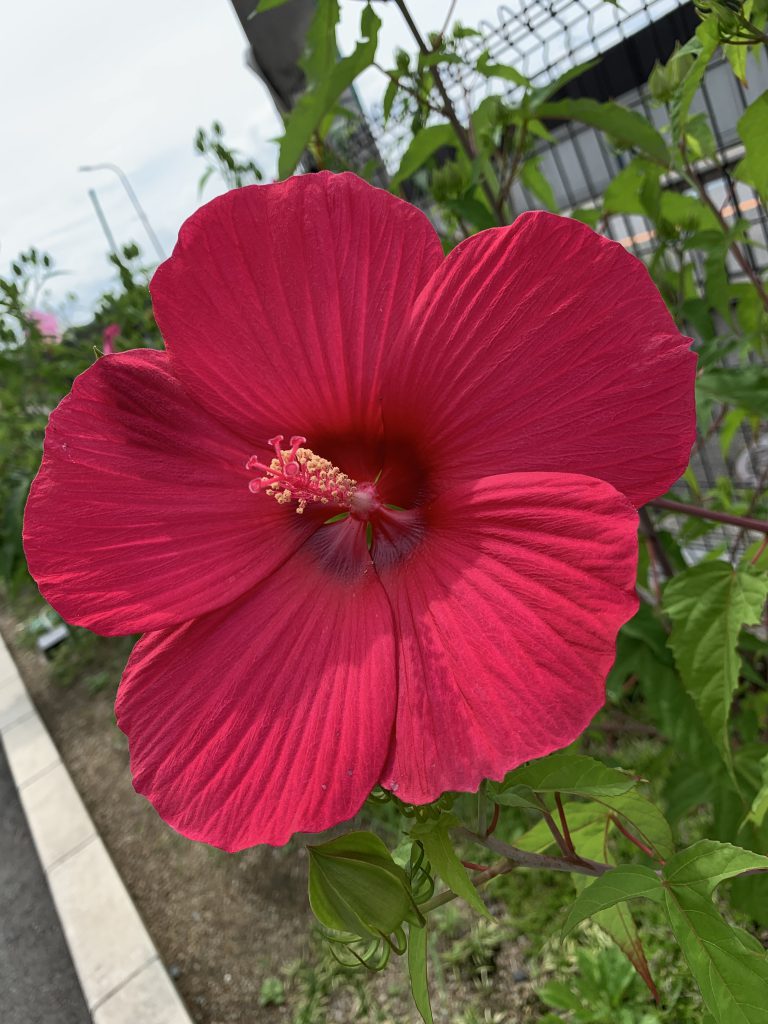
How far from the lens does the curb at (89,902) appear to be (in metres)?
1.88

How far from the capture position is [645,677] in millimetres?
1033

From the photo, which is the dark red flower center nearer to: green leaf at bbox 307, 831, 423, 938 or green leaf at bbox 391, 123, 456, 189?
green leaf at bbox 307, 831, 423, 938

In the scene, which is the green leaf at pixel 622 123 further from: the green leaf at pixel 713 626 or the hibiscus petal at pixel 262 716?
the hibiscus petal at pixel 262 716

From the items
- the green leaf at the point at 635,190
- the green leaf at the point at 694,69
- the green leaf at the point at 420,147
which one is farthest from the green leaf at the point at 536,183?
the green leaf at the point at 694,69

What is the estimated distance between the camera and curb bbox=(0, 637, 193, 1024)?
1884 millimetres

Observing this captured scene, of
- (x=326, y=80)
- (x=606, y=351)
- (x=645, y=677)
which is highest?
(x=326, y=80)

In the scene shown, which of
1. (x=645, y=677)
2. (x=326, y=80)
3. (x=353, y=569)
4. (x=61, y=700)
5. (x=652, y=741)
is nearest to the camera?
(x=353, y=569)

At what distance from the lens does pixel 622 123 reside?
0.88 meters

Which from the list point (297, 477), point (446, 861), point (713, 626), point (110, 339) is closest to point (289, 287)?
point (297, 477)

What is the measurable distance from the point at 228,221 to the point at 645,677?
2.76 ft

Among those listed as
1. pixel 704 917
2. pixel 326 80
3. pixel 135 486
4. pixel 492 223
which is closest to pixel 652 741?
pixel 492 223

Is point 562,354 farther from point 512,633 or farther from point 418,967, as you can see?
point 418,967

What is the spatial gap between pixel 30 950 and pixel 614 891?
2.44 metres

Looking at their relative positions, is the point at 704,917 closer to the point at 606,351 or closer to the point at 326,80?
the point at 606,351
